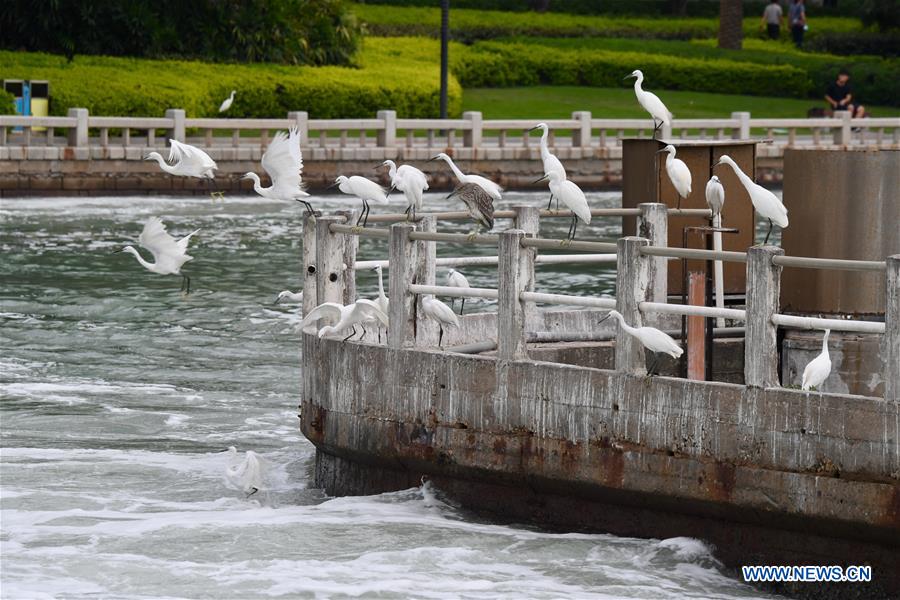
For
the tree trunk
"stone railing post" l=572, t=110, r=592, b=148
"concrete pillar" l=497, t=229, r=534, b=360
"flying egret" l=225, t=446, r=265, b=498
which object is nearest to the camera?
"concrete pillar" l=497, t=229, r=534, b=360

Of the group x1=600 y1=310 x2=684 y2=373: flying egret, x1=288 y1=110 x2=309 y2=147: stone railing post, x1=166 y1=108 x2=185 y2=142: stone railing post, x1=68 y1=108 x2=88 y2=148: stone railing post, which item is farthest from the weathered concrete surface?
x1=288 y1=110 x2=309 y2=147: stone railing post

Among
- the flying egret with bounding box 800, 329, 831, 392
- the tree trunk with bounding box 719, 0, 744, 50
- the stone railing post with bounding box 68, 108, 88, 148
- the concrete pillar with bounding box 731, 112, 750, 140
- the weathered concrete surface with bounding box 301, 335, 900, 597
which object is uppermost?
the tree trunk with bounding box 719, 0, 744, 50

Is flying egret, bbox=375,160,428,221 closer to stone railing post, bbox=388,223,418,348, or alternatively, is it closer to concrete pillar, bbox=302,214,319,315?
concrete pillar, bbox=302,214,319,315

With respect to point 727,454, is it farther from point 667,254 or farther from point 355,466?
point 355,466

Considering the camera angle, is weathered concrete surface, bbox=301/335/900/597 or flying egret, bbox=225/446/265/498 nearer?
weathered concrete surface, bbox=301/335/900/597

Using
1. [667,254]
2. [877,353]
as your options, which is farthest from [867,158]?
[667,254]

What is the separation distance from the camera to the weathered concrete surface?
10062 mm

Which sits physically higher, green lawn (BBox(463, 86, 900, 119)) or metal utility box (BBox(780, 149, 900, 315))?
green lawn (BBox(463, 86, 900, 119))

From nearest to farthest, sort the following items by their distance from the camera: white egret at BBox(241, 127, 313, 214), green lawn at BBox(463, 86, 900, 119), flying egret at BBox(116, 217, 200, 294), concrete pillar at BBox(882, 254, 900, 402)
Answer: concrete pillar at BBox(882, 254, 900, 402)
white egret at BBox(241, 127, 313, 214)
flying egret at BBox(116, 217, 200, 294)
green lawn at BBox(463, 86, 900, 119)

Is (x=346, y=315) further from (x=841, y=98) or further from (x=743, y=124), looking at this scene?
(x=841, y=98)

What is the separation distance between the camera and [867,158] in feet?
44.0

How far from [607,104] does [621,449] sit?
1705 inches

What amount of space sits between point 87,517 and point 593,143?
2901 cm

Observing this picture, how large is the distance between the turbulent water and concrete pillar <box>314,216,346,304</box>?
150 cm
